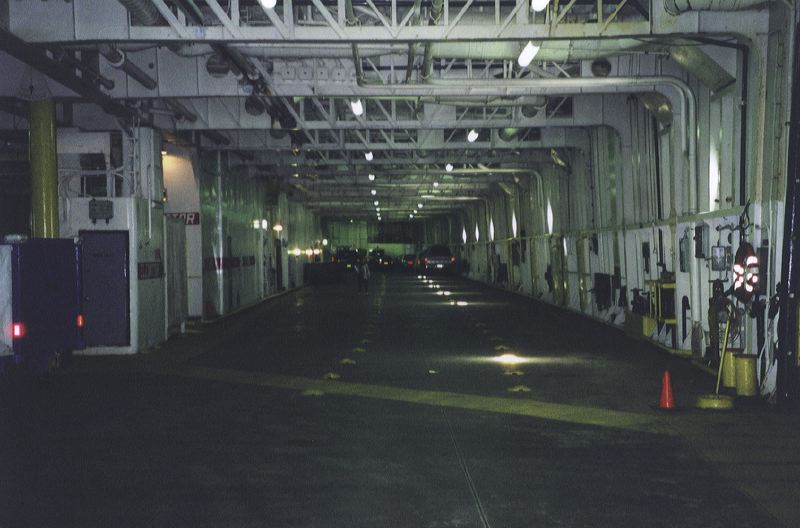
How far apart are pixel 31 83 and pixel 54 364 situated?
5.30 meters

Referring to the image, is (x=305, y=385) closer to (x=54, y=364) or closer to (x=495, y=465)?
(x=54, y=364)

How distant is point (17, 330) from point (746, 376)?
10488 millimetres

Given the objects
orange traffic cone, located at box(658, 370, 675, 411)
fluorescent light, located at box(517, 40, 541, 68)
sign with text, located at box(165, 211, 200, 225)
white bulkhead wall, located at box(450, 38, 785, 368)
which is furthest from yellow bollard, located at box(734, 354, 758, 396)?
sign with text, located at box(165, 211, 200, 225)

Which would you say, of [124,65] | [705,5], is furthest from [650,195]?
[124,65]

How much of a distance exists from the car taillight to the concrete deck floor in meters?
0.84

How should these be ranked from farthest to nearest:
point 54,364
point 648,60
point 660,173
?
point 660,173 → point 648,60 → point 54,364

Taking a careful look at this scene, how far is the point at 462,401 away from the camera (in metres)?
13.5

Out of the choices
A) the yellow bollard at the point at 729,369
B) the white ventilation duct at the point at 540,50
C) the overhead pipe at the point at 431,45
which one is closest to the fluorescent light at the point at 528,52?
the white ventilation duct at the point at 540,50

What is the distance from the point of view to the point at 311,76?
1989 cm

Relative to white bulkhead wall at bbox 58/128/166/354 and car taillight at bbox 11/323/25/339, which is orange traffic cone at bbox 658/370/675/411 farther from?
white bulkhead wall at bbox 58/128/166/354

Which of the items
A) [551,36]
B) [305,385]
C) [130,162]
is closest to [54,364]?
[305,385]

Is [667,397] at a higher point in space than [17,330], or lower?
lower

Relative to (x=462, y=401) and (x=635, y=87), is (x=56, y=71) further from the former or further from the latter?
(x=635, y=87)

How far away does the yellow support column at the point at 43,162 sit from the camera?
19312mm
